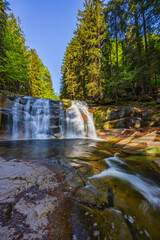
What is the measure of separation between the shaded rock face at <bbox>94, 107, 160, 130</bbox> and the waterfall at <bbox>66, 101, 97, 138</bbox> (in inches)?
33.6

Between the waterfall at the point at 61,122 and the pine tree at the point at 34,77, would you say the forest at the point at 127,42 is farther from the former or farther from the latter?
the pine tree at the point at 34,77

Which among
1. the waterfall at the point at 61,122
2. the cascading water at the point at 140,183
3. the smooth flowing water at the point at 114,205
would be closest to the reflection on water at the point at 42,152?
the cascading water at the point at 140,183

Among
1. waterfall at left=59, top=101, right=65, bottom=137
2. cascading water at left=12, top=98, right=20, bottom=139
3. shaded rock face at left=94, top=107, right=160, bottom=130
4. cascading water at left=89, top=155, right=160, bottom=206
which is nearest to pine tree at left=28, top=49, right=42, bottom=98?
cascading water at left=12, top=98, right=20, bottom=139

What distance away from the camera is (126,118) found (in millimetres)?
8172

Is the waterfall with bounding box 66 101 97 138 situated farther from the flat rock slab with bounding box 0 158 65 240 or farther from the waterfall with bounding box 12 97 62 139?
the flat rock slab with bounding box 0 158 65 240

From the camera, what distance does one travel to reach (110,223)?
1137 millimetres

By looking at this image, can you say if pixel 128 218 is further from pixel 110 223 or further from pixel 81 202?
pixel 81 202

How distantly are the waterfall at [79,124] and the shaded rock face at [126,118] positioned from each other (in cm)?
85

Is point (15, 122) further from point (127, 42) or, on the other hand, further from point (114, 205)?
point (127, 42)

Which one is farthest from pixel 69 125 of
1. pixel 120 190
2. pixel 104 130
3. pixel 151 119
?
pixel 120 190

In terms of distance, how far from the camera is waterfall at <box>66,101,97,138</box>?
935 centimetres

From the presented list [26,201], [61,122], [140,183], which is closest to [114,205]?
[140,183]

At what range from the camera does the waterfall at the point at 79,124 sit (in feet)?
30.7

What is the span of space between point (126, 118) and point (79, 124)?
4.45 m
